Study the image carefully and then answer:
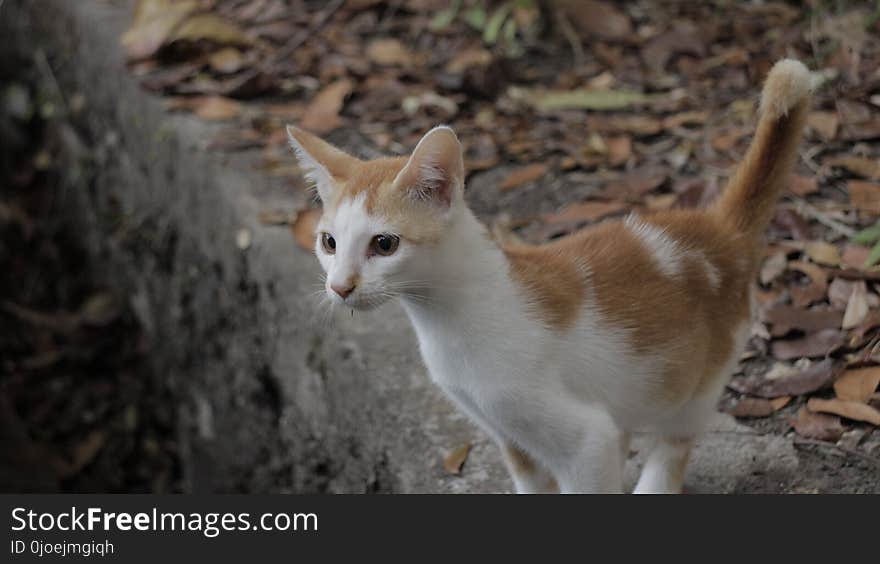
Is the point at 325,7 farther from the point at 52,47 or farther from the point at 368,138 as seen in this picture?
the point at 52,47

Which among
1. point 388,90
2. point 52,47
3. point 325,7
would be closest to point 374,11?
point 325,7

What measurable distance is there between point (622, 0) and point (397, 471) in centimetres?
328

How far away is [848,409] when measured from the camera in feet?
8.01

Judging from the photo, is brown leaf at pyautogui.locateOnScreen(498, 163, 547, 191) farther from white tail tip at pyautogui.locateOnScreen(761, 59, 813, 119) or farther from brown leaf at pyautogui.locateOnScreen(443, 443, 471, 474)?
white tail tip at pyautogui.locateOnScreen(761, 59, 813, 119)

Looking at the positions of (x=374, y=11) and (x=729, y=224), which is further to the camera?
(x=374, y=11)

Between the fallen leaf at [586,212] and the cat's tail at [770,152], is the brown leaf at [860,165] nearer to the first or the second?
the fallen leaf at [586,212]

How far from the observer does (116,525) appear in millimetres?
2223

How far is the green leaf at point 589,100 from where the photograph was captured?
14.1 ft

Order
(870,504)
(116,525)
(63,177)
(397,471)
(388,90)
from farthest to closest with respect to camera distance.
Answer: (63,177)
(388,90)
(397,471)
(116,525)
(870,504)

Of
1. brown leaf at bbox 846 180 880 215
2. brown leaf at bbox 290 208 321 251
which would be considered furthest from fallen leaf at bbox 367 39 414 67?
brown leaf at bbox 846 180 880 215

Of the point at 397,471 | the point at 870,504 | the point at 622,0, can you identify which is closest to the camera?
the point at 870,504

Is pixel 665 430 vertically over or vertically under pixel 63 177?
over

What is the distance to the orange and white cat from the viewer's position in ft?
6.64

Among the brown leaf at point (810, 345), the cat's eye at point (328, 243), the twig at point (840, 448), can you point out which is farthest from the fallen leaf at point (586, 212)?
the cat's eye at point (328, 243)
